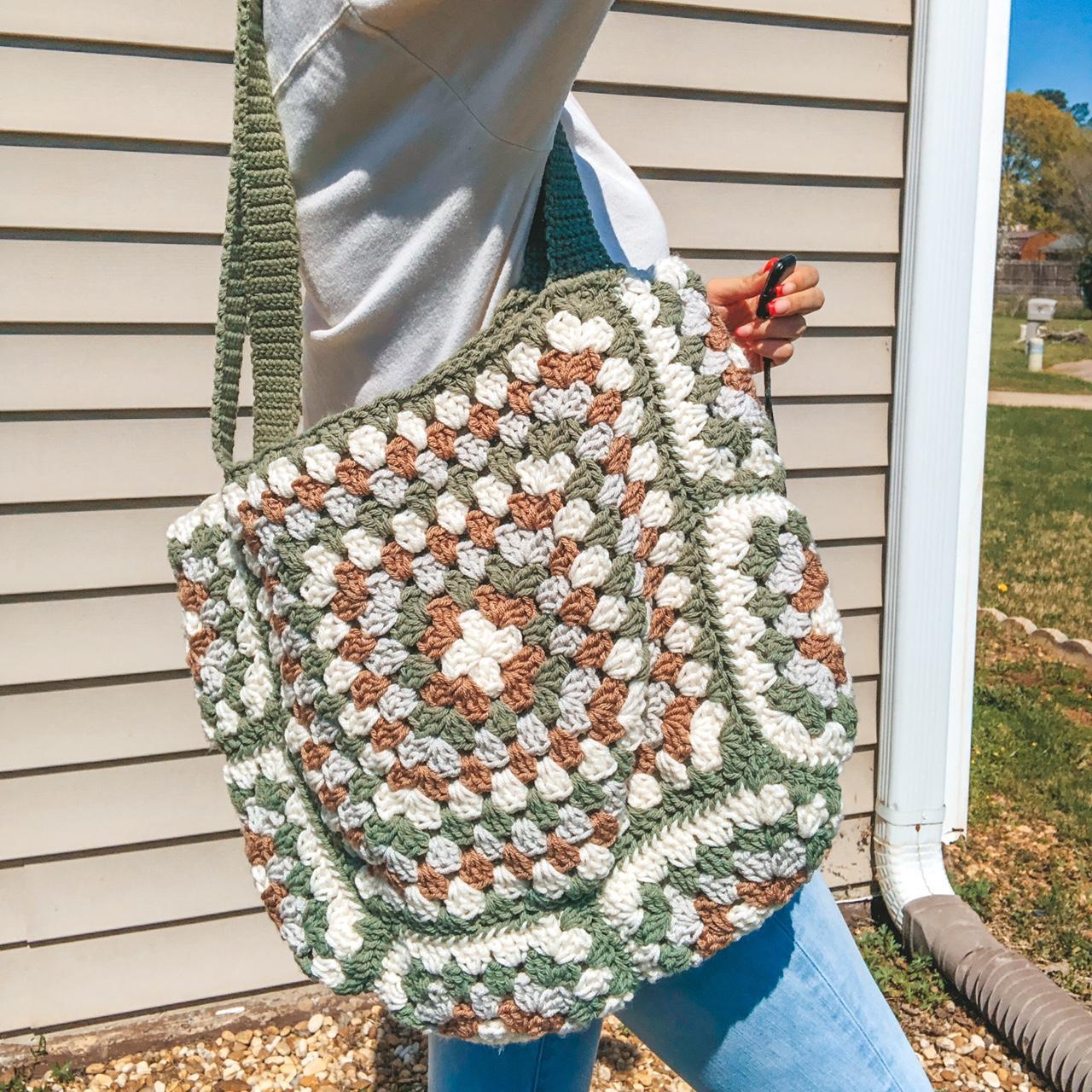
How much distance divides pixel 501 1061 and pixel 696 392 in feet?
2.29

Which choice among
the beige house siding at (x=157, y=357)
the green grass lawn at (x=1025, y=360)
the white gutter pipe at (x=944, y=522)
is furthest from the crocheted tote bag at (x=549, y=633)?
the green grass lawn at (x=1025, y=360)

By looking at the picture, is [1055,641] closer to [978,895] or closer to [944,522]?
[978,895]

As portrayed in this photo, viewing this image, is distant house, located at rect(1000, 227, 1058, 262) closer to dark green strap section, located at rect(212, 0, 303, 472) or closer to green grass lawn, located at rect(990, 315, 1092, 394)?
green grass lawn, located at rect(990, 315, 1092, 394)

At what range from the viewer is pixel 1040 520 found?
24.8ft

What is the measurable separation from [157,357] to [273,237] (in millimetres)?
1382

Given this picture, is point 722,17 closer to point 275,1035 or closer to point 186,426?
point 186,426

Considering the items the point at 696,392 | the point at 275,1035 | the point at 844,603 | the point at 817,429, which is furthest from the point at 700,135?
the point at 275,1035

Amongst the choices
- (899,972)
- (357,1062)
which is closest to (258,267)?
(357,1062)

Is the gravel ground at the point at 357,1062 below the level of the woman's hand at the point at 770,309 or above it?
below

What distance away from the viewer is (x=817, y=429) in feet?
8.29

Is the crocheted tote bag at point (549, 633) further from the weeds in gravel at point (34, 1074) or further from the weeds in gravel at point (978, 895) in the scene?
the weeds in gravel at point (978, 895)

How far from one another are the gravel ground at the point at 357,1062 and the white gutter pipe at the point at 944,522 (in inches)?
3.3

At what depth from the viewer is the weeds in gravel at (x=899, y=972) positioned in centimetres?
246

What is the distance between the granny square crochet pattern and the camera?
0.82 metres
